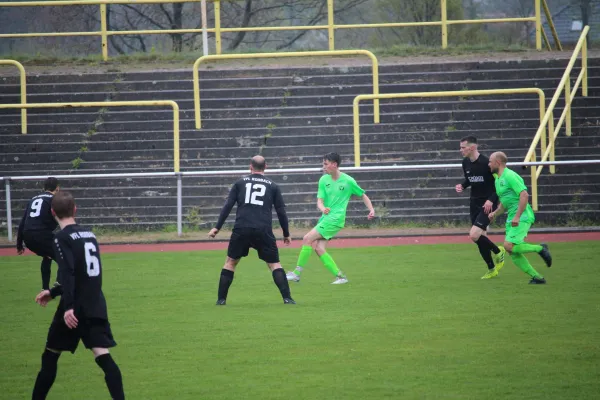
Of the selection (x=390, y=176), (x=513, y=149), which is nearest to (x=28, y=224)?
(x=390, y=176)

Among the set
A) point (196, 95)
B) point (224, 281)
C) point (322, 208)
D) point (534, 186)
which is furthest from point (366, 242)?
point (224, 281)

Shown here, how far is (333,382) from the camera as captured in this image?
24.4 feet

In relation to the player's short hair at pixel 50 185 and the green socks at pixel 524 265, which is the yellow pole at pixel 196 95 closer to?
the player's short hair at pixel 50 185

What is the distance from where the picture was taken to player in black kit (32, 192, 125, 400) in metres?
6.55

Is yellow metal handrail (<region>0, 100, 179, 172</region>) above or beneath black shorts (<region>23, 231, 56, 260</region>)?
above

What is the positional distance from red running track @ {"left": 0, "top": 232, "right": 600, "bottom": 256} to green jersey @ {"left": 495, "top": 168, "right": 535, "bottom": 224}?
16.3 ft

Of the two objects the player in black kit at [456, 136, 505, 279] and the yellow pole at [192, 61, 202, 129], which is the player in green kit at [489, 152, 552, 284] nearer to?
the player in black kit at [456, 136, 505, 279]

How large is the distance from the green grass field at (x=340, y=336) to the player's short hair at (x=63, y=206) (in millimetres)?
1484

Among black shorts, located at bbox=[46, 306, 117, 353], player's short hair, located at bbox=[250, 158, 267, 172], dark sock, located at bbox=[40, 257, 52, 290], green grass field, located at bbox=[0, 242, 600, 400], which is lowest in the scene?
green grass field, located at bbox=[0, 242, 600, 400]

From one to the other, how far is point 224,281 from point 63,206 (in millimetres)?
4774

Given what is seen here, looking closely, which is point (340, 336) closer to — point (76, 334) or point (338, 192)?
point (76, 334)

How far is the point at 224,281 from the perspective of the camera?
11.3 m

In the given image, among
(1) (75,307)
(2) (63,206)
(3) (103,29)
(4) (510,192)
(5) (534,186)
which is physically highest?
(3) (103,29)

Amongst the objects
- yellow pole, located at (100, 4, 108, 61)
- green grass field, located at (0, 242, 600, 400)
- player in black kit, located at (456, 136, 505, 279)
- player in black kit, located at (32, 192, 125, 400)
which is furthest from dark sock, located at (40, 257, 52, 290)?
yellow pole, located at (100, 4, 108, 61)
